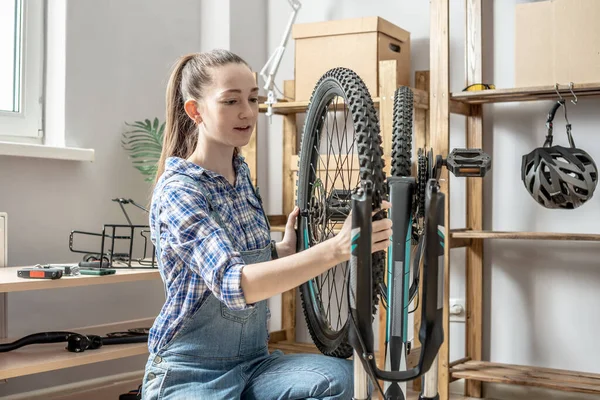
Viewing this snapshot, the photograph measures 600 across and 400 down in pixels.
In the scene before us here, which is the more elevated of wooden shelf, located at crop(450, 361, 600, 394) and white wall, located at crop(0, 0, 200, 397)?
white wall, located at crop(0, 0, 200, 397)

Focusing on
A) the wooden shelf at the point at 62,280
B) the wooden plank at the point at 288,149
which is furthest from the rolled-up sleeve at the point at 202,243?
the wooden plank at the point at 288,149

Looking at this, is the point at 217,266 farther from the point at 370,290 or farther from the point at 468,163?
the point at 468,163

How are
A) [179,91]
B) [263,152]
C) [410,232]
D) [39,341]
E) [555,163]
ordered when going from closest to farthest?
[410,232], [179,91], [39,341], [555,163], [263,152]

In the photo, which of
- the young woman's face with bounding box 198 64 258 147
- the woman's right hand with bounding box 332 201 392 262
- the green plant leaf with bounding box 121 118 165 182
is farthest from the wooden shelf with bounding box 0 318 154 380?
the woman's right hand with bounding box 332 201 392 262

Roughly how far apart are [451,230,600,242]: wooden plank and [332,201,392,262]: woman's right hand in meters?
1.33

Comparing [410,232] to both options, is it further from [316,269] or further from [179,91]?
[179,91]

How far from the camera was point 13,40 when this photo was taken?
268cm

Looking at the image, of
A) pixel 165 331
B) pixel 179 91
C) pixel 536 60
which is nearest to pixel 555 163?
pixel 536 60

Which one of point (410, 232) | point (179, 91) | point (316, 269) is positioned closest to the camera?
point (316, 269)

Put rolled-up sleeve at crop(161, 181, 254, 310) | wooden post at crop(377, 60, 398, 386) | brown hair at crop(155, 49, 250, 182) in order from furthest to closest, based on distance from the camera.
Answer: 1. wooden post at crop(377, 60, 398, 386)
2. brown hair at crop(155, 49, 250, 182)
3. rolled-up sleeve at crop(161, 181, 254, 310)

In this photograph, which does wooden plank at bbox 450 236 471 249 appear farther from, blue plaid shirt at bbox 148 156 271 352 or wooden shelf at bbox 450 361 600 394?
blue plaid shirt at bbox 148 156 271 352

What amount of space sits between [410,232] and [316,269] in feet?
0.87

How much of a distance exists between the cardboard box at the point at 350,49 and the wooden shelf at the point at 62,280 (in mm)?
1010

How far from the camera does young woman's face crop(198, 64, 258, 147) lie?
61.2 inches
